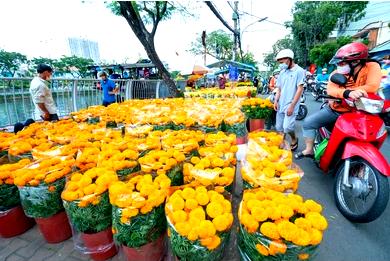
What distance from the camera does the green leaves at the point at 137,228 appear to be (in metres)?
1.53

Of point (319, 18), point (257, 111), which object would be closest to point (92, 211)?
point (257, 111)

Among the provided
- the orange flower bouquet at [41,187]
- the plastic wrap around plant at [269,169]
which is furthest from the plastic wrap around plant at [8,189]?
the plastic wrap around plant at [269,169]

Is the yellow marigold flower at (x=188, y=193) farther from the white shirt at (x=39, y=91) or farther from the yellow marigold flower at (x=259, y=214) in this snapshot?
the white shirt at (x=39, y=91)

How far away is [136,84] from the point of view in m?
10.7

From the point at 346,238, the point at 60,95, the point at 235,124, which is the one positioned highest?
the point at 60,95

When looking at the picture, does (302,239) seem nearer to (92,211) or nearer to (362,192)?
(92,211)

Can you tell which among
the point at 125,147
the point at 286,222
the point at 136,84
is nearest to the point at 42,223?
the point at 125,147

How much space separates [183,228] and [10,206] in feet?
6.90

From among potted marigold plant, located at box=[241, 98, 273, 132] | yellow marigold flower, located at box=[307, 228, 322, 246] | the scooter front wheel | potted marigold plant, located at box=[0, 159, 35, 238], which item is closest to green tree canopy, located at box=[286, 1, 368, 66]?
potted marigold plant, located at box=[241, 98, 273, 132]

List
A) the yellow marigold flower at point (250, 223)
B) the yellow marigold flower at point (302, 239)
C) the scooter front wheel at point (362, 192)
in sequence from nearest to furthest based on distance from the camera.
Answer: the yellow marigold flower at point (302, 239) → the yellow marigold flower at point (250, 223) → the scooter front wheel at point (362, 192)

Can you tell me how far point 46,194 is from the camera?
194 cm

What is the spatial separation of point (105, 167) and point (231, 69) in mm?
14434

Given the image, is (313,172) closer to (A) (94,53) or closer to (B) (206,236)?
(B) (206,236)

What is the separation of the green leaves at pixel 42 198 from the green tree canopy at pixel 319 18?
107 feet
